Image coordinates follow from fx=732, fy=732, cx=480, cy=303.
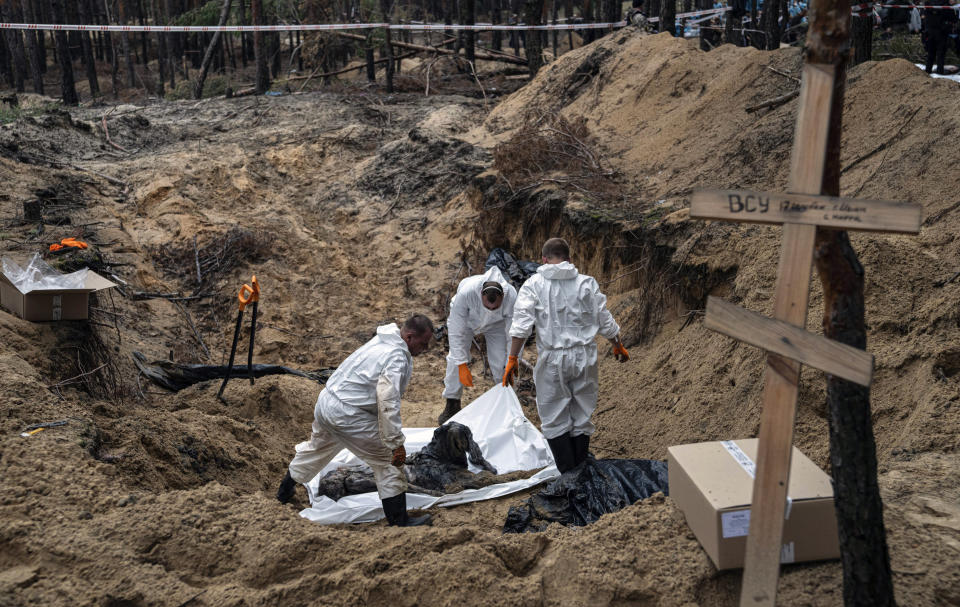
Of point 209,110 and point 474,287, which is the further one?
point 209,110

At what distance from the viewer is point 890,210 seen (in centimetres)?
231

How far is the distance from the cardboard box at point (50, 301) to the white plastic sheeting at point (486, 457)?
7.85 feet

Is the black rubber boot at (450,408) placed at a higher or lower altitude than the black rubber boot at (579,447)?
lower

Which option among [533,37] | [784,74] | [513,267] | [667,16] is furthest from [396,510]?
[533,37]

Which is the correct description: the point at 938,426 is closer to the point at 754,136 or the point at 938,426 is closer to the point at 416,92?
the point at 754,136

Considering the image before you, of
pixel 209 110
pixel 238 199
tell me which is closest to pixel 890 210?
pixel 238 199

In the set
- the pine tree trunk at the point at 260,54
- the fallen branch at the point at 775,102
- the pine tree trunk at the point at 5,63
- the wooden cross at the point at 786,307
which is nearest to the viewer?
the wooden cross at the point at 786,307

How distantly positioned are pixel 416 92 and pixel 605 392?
1289cm

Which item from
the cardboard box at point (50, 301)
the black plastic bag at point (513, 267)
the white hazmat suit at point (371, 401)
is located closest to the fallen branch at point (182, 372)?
the cardboard box at point (50, 301)

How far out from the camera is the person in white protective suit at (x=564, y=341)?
5.25 m

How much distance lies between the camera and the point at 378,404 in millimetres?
4527

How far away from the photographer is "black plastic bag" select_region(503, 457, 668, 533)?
4.51 metres

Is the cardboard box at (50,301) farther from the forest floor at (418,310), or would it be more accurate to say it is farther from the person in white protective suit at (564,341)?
the person in white protective suit at (564,341)

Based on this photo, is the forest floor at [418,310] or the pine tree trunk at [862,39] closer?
the forest floor at [418,310]
